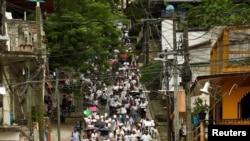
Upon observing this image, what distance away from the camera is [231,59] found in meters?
25.9

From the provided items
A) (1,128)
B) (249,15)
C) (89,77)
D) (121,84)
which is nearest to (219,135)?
(1,128)

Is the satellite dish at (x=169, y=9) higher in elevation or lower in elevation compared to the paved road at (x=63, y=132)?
higher

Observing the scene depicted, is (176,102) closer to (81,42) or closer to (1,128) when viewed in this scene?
(1,128)

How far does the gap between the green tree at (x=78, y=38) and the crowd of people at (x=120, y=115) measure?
2.58m

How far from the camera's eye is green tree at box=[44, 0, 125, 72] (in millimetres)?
42938

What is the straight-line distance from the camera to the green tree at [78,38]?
141 feet

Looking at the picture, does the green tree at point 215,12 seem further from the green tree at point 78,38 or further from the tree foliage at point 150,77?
the green tree at point 78,38

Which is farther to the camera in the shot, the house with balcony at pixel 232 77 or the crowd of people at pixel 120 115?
the crowd of people at pixel 120 115

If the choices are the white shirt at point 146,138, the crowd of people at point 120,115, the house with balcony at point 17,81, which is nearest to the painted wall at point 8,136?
the house with balcony at point 17,81

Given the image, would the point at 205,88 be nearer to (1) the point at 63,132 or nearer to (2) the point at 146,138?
(2) the point at 146,138

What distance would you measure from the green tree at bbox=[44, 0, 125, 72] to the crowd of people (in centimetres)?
258

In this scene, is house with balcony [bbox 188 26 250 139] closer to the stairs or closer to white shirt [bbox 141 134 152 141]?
white shirt [bbox 141 134 152 141]

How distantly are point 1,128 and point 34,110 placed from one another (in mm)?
6872

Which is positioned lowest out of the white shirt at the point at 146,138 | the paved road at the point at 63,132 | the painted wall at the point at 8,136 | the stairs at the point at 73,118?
the paved road at the point at 63,132
